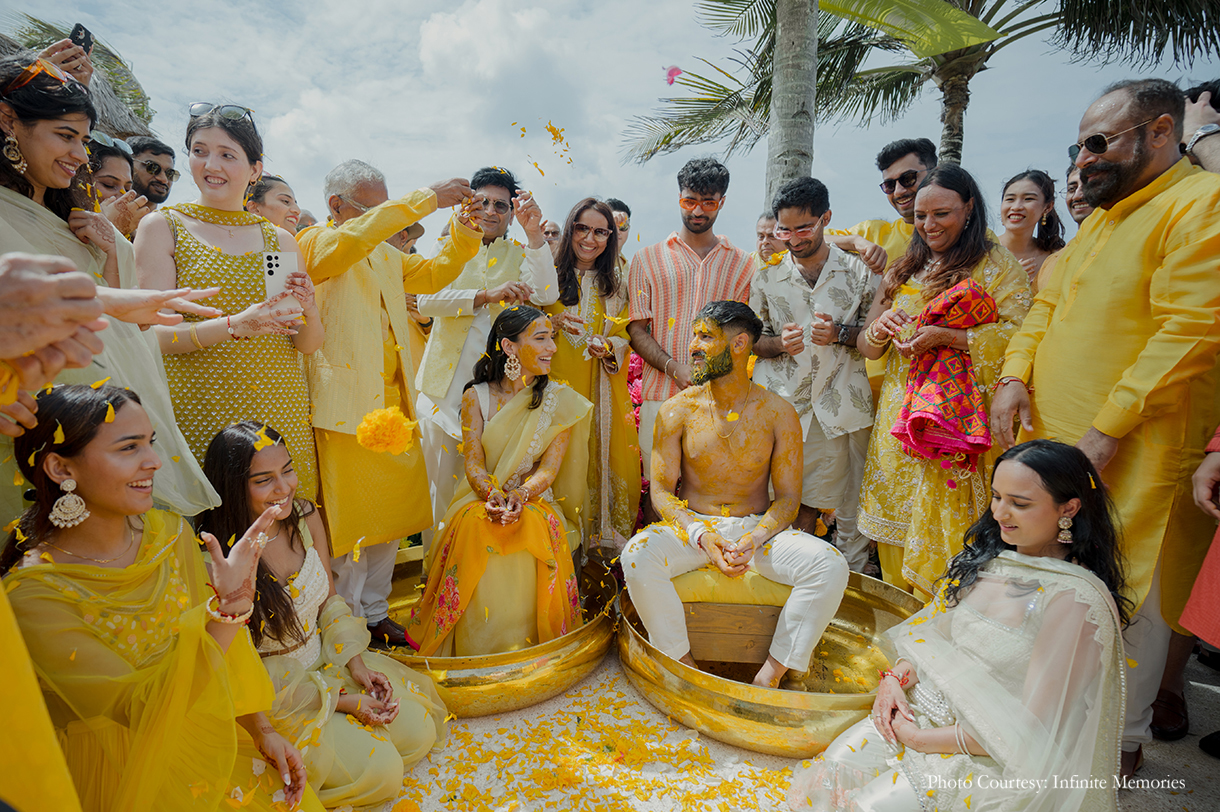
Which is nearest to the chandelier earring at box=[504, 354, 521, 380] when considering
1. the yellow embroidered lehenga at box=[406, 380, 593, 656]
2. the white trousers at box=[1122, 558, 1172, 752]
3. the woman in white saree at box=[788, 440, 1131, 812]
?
the yellow embroidered lehenga at box=[406, 380, 593, 656]

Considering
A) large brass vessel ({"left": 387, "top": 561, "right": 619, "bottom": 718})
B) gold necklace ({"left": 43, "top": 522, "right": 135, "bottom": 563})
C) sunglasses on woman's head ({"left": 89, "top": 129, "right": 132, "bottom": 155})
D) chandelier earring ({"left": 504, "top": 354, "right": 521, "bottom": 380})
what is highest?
sunglasses on woman's head ({"left": 89, "top": 129, "right": 132, "bottom": 155})

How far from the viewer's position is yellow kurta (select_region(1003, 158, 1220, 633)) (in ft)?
7.55

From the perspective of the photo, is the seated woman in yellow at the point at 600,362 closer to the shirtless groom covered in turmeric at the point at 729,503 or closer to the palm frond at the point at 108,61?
the shirtless groom covered in turmeric at the point at 729,503

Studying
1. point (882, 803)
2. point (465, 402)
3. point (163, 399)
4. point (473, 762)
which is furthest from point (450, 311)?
point (882, 803)

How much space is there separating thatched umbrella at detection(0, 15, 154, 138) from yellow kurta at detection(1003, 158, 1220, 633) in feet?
26.7

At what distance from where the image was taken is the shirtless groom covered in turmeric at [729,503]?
2.90 m

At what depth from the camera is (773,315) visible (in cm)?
403

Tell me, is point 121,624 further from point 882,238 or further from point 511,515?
point 882,238

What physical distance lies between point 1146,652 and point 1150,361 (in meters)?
1.28

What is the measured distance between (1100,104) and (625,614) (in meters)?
3.21

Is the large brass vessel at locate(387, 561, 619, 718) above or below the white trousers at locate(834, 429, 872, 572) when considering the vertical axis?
below

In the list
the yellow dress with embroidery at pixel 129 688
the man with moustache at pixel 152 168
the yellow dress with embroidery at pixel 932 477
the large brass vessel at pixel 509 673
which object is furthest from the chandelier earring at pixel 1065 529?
the man with moustache at pixel 152 168

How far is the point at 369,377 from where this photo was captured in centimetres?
322

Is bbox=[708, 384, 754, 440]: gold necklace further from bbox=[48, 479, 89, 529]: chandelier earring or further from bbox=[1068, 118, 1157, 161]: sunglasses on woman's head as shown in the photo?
bbox=[48, 479, 89, 529]: chandelier earring
